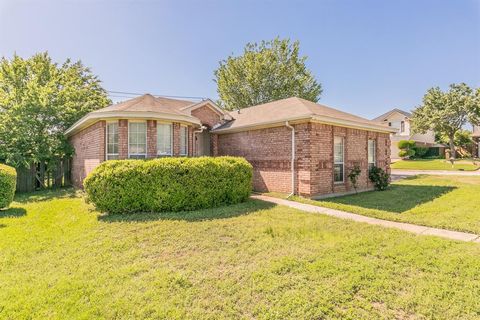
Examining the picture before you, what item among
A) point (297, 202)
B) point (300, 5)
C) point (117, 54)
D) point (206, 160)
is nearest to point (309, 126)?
point (297, 202)

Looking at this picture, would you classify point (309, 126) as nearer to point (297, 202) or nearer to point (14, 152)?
point (297, 202)

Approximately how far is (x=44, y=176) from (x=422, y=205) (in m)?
17.1

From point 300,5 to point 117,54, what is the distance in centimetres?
1005

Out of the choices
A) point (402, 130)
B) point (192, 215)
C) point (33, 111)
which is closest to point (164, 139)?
point (192, 215)

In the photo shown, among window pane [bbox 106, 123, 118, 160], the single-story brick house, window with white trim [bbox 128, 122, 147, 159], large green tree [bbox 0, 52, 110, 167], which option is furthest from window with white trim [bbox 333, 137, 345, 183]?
large green tree [bbox 0, 52, 110, 167]

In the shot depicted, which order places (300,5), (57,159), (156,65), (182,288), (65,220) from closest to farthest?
(182,288) < (65,220) < (300,5) < (57,159) < (156,65)

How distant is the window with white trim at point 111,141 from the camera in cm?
975

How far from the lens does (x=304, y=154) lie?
9.52 meters

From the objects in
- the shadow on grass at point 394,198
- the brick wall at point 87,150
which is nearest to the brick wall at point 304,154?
the shadow on grass at point 394,198

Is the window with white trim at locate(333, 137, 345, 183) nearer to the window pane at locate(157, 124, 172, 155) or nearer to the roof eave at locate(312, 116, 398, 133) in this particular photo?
the roof eave at locate(312, 116, 398, 133)

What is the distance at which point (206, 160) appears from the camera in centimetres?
816

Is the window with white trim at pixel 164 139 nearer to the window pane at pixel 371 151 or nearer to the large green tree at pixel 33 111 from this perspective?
the large green tree at pixel 33 111

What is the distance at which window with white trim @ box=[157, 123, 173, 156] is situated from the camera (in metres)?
10.1

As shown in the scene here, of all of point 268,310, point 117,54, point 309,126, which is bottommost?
point 268,310
